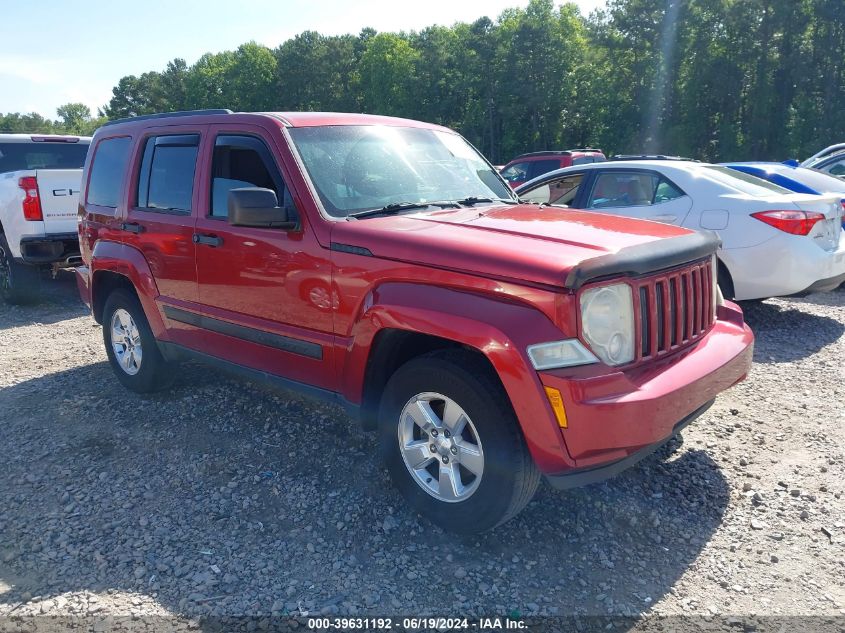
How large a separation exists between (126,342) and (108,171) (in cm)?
138

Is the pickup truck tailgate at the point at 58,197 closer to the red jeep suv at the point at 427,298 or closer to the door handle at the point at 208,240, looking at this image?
the red jeep suv at the point at 427,298

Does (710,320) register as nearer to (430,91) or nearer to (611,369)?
(611,369)

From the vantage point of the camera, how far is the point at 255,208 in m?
3.53

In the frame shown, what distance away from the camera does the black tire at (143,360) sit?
5.11 meters

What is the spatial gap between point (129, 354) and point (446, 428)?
10.8ft

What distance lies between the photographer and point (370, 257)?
3355 millimetres

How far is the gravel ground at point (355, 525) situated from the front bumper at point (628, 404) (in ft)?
2.02

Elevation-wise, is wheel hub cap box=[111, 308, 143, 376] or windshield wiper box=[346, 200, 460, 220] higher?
windshield wiper box=[346, 200, 460, 220]

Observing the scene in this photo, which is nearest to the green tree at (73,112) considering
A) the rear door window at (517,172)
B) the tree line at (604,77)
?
the tree line at (604,77)

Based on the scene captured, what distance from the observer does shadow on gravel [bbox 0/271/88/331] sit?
8195 mm

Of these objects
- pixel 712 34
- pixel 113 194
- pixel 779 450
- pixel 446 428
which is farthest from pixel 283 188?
pixel 712 34

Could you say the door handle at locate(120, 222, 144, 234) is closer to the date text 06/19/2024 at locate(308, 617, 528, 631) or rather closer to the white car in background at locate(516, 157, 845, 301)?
the date text 06/19/2024 at locate(308, 617, 528, 631)

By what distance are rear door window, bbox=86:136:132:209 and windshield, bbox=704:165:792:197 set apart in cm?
550

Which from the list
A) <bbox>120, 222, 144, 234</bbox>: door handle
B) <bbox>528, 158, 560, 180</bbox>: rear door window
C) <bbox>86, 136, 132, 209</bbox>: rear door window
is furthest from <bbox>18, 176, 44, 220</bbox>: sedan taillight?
<bbox>528, 158, 560, 180</bbox>: rear door window
